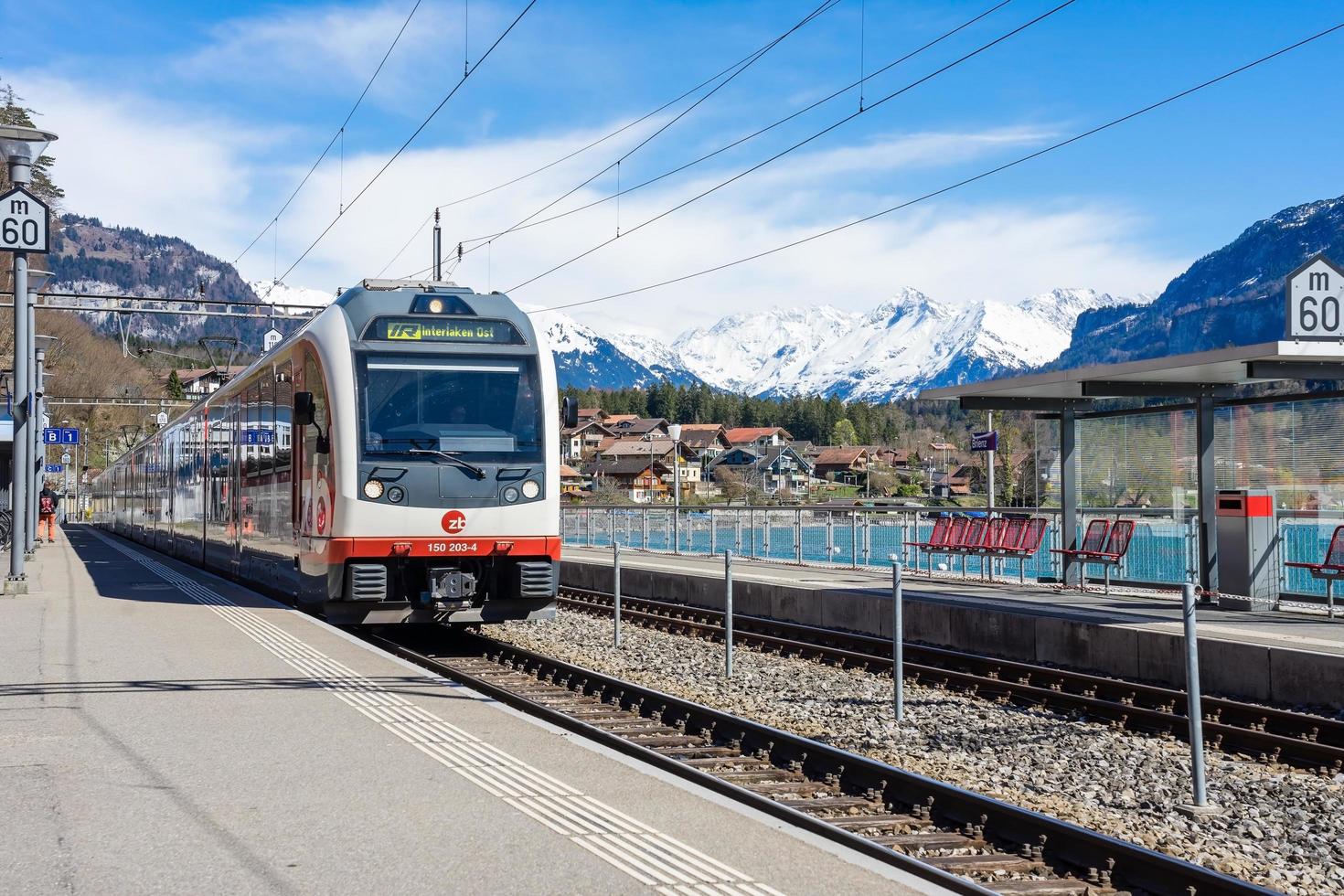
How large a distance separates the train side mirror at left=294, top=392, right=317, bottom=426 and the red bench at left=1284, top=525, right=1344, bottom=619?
1051 cm

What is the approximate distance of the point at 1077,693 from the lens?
41.3 feet

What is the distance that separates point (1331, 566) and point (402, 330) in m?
9.93

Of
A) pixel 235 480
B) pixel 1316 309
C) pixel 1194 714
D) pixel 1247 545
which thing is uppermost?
pixel 1316 309

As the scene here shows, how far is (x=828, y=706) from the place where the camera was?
1188 cm

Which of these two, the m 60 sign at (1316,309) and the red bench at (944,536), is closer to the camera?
the m 60 sign at (1316,309)

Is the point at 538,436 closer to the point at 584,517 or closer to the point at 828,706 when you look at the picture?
the point at 828,706

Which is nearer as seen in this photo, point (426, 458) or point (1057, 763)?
point (1057, 763)

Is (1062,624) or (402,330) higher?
(402,330)

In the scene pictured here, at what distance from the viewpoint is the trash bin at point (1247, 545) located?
16.0m

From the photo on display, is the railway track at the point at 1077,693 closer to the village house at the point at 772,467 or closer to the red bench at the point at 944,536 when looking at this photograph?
the red bench at the point at 944,536

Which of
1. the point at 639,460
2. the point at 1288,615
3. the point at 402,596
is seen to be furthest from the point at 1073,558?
the point at 639,460

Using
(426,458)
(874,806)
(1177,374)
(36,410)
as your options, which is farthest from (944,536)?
(36,410)

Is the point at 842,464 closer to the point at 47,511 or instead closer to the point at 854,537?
the point at 47,511

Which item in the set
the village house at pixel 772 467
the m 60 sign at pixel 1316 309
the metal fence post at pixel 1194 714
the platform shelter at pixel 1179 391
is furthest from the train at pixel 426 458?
the village house at pixel 772 467
